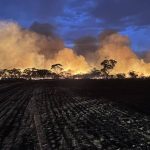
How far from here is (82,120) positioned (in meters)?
20.9

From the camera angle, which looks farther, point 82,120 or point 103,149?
point 82,120

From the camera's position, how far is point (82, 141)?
1441 centimetres

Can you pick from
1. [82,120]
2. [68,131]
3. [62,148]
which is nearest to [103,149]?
[62,148]

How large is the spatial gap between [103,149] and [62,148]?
151cm

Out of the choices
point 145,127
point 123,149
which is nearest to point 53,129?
point 145,127

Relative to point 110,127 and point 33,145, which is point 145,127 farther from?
point 33,145

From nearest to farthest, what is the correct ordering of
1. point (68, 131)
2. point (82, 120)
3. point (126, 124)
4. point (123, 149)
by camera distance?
point (123, 149) < point (68, 131) < point (126, 124) < point (82, 120)

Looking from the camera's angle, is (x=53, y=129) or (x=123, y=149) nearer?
(x=123, y=149)

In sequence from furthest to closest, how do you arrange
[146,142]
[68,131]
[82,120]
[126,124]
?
[82,120] → [126,124] → [68,131] → [146,142]

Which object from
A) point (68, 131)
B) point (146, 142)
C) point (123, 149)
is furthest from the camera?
point (68, 131)

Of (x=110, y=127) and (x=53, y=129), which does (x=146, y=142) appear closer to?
(x=110, y=127)

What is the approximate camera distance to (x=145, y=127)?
17.7 m

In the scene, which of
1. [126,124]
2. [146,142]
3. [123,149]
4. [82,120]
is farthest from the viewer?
[82,120]

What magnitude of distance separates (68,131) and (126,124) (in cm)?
354
